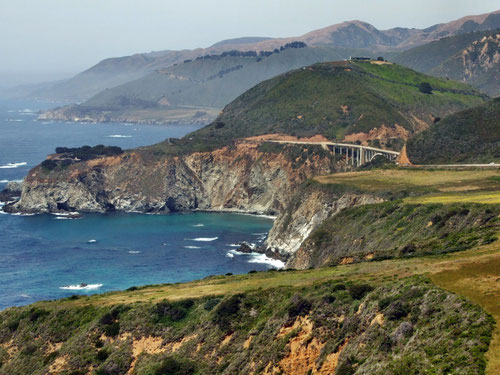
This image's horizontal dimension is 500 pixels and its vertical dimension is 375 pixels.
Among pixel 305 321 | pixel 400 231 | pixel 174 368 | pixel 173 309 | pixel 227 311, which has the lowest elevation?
pixel 174 368

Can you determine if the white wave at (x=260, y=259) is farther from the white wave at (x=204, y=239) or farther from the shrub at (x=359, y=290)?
the shrub at (x=359, y=290)

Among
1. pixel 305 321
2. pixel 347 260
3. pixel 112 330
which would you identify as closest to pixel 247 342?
pixel 305 321

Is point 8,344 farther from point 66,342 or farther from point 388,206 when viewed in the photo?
point 388,206

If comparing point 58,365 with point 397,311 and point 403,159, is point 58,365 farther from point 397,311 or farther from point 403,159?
point 403,159

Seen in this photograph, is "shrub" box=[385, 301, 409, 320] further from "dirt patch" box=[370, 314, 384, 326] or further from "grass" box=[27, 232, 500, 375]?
"grass" box=[27, 232, 500, 375]

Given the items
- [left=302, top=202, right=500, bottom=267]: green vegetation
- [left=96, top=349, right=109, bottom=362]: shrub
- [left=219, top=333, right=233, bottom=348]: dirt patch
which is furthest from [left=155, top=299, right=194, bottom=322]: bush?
[left=302, top=202, right=500, bottom=267]: green vegetation

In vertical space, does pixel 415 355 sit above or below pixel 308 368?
above

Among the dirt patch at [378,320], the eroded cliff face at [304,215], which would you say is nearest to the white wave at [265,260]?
the eroded cliff face at [304,215]

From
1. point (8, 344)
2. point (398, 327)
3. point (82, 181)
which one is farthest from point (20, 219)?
point (398, 327)
